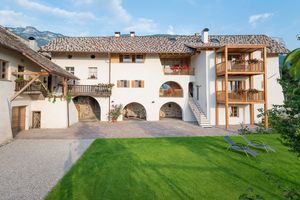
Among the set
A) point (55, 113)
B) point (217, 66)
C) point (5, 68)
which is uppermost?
point (217, 66)

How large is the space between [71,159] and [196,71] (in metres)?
16.7

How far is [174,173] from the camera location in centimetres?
717

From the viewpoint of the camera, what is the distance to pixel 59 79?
2217cm

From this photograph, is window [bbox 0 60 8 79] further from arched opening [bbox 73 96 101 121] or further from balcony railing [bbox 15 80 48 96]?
arched opening [bbox 73 96 101 121]

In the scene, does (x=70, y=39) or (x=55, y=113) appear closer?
(x=55, y=113)

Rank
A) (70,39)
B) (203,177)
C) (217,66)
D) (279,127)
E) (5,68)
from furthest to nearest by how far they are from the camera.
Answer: (70,39)
(217,66)
(5,68)
(203,177)
(279,127)

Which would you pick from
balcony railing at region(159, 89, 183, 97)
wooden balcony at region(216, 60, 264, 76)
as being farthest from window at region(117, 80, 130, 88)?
wooden balcony at region(216, 60, 264, 76)

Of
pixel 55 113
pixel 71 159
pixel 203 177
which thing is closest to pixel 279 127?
pixel 203 177

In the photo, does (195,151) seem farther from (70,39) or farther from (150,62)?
(70,39)

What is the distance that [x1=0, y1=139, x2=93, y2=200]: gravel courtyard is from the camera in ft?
20.1

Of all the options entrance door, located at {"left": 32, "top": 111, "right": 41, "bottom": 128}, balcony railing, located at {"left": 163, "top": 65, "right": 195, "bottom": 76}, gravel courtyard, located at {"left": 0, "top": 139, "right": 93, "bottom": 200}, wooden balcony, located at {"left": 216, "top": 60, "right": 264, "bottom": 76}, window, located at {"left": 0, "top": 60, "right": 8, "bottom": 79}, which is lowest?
gravel courtyard, located at {"left": 0, "top": 139, "right": 93, "bottom": 200}

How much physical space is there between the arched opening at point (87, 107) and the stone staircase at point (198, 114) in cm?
1113

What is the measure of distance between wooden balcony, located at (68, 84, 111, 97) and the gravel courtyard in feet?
29.8

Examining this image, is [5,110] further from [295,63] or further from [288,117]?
[295,63]
